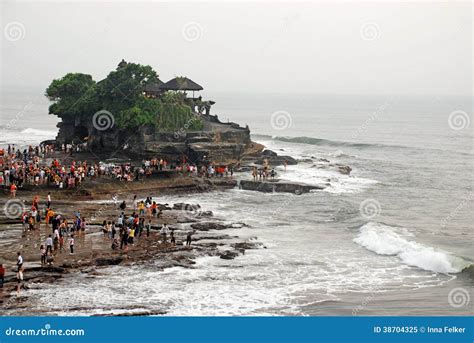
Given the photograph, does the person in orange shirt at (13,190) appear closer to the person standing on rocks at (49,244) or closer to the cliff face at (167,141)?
the person standing on rocks at (49,244)

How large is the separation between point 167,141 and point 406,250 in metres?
27.2

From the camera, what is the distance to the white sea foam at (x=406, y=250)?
2789cm

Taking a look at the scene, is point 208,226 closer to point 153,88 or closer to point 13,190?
point 13,190

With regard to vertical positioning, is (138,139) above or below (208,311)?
above

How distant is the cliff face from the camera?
50.0 metres

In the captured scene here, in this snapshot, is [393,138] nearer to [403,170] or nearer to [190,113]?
[403,170]

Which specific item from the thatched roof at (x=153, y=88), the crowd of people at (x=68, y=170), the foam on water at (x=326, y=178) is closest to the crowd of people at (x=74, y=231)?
the crowd of people at (x=68, y=170)

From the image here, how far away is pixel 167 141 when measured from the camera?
171ft

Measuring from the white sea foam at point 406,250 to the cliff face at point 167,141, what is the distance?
19.3m

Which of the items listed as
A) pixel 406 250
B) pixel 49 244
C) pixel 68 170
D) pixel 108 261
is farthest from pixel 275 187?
pixel 49 244

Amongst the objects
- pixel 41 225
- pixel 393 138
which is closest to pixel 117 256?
pixel 41 225

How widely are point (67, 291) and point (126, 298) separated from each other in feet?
7.36

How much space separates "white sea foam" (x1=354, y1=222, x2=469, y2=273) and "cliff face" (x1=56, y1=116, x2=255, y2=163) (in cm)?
1927

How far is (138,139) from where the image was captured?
52.3 metres
